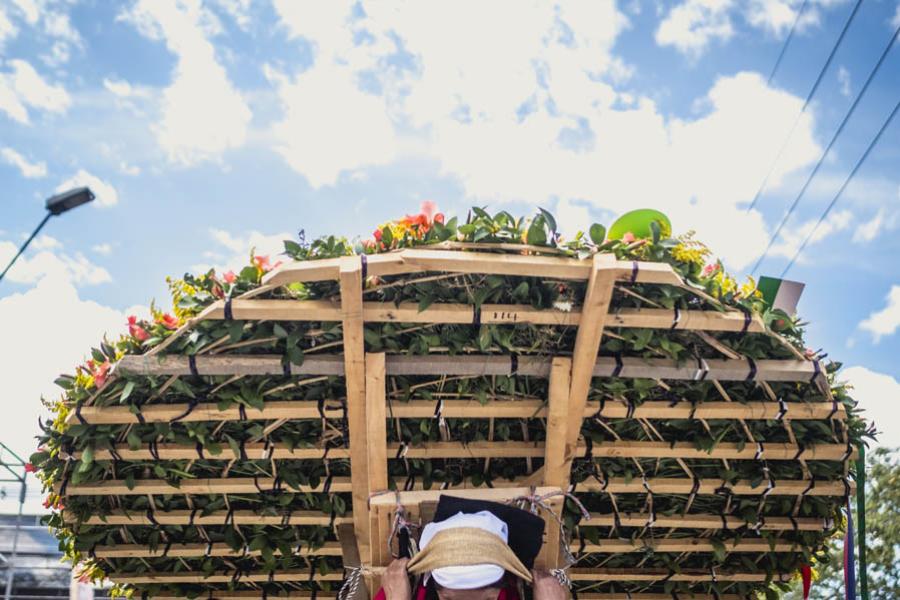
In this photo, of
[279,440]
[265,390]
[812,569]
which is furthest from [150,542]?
[812,569]

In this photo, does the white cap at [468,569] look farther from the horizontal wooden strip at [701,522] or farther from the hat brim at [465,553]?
the horizontal wooden strip at [701,522]

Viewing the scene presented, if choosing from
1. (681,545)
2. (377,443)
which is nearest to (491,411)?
(377,443)

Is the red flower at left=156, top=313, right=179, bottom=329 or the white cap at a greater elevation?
the red flower at left=156, top=313, right=179, bottom=329

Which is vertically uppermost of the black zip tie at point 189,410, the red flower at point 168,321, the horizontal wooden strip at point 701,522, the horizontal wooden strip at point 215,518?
the red flower at point 168,321

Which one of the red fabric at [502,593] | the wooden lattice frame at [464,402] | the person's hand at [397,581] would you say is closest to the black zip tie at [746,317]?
the wooden lattice frame at [464,402]

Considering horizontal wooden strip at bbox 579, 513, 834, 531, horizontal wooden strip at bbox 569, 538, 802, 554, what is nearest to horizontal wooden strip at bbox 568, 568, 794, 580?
horizontal wooden strip at bbox 569, 538, 802, 554

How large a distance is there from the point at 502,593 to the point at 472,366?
0.77 metres

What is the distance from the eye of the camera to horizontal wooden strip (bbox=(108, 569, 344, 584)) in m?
3.39

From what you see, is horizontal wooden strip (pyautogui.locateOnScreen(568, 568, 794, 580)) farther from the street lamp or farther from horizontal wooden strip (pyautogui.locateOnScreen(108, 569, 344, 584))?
the street lamp

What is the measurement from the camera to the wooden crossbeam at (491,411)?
2.68m

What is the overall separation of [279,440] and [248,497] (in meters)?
0.39

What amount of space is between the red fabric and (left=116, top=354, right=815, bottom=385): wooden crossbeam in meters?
0.74

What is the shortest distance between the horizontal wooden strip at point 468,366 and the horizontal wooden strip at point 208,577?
4.35 feet

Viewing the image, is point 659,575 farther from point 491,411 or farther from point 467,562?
point 467,562
